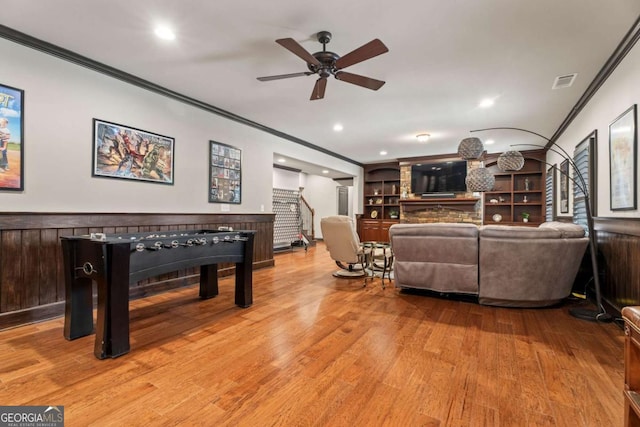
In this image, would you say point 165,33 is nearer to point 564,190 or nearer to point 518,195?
point 564,190

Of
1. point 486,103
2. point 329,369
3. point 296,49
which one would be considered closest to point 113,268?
point 329,369

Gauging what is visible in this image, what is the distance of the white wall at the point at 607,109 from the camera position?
2648 mm

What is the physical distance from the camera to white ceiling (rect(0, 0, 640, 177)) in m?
2.34

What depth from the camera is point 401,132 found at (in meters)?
5.90

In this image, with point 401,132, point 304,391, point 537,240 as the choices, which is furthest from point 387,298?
point 401,132

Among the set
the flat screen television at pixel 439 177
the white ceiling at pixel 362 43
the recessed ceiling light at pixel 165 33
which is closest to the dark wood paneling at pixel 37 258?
the white ceiling at pixel 362 43

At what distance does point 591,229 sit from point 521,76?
1861 mm

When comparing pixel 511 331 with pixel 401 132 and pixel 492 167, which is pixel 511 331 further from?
pixel 492 167

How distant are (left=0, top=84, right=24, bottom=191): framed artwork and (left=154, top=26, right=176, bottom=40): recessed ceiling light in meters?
1.35

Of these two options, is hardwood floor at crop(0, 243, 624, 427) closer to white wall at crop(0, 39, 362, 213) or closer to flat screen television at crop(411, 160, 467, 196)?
white wall at crop(0, 39, 362, 213)

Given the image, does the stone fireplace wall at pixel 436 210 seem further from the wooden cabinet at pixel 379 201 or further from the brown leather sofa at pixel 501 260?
the brown leather sofa at pixel 501 260

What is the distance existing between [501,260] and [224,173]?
3970 millimetres

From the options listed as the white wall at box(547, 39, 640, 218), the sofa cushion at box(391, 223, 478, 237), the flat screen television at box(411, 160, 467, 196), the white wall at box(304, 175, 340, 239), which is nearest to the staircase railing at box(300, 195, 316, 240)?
the white wall at box(304, 175, 340, 239)

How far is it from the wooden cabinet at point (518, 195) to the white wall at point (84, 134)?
23.2ft
